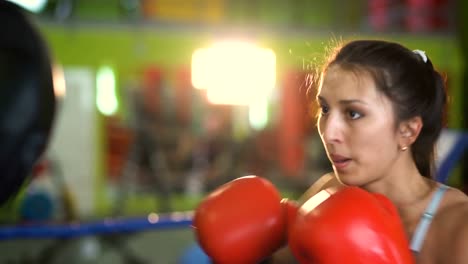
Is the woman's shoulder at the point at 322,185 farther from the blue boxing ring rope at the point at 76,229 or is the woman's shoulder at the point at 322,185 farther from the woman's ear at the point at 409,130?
the blue boxing ring rope at the point at 76,229

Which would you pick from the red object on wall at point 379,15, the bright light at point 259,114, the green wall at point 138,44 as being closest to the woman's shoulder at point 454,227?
the green wall at point 138,44

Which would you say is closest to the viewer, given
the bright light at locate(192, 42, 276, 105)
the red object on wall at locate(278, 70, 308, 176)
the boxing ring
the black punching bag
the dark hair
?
the black punching bag

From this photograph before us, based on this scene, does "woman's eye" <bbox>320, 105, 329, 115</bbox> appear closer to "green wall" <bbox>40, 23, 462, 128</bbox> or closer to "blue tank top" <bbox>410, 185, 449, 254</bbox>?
"blue tank top" <bbox>410, 185, 449, 254</bbox>

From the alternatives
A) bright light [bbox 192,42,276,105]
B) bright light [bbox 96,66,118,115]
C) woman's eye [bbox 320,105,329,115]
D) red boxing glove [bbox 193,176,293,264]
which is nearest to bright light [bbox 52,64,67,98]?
red boxing glove [bbox 193,176,293,264]

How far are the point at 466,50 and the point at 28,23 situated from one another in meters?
4.26

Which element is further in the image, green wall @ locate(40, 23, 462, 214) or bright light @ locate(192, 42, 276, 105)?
bright light @ locate(192, 42, 276, 105)

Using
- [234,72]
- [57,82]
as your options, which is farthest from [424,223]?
[234,72]

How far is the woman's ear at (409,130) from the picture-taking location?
1.03 m

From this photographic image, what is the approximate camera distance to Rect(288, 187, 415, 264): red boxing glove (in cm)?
87

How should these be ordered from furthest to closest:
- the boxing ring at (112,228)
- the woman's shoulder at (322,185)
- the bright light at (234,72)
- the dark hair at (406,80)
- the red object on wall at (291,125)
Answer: the red object on wall at (291,125) < the bright light at (234,72) < the boxing ring at (112,228) < the woman's shoulder at (322,185) < the dark hair at (406,80)

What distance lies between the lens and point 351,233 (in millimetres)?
874

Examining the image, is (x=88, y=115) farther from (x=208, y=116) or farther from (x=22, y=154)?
(x=22, y=154)

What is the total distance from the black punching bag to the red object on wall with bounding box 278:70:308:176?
4.37 m

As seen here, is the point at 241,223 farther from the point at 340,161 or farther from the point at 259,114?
the point at 259,114
